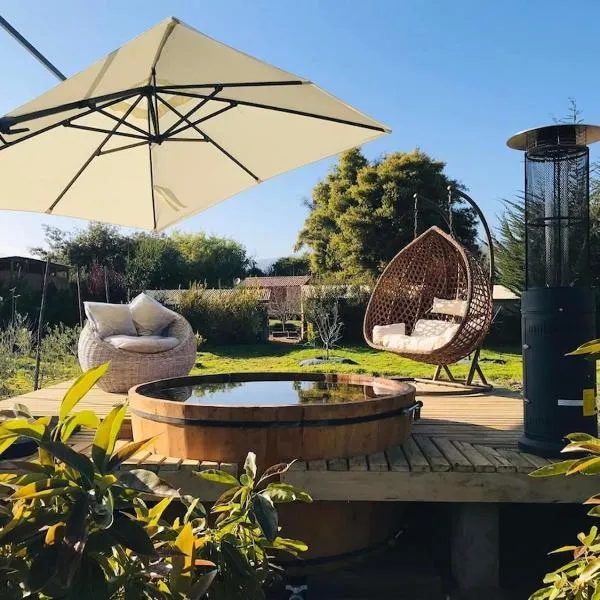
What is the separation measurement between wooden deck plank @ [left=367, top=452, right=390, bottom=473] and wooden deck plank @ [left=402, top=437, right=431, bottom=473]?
110 millimetres

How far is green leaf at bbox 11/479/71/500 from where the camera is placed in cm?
86

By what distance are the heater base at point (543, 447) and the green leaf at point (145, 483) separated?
209 centimetres

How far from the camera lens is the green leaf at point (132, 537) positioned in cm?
84

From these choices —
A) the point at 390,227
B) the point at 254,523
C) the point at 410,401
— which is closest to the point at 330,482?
the point at 410,401

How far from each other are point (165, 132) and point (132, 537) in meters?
3.11

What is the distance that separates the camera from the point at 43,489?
893 millimetres

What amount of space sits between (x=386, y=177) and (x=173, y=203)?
12.4 meters

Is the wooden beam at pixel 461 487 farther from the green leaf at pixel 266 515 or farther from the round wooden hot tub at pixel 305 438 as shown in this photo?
the green leaf at pixel 266 515

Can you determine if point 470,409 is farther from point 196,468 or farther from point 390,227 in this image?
point 390,227

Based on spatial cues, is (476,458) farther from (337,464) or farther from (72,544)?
(72,544)

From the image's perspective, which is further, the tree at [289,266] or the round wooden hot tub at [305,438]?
the tree at [289,266]

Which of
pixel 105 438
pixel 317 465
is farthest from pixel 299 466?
pixel 105 438

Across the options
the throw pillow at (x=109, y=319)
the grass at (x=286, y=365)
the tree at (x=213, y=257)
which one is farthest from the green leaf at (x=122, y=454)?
the tree at (x=213, y=257)

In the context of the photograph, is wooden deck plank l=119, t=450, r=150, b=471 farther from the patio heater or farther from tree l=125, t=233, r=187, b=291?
tree l=125, t=233, r=187, b=291
